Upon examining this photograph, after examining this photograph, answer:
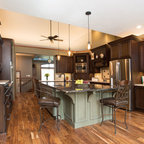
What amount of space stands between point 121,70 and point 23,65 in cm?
784

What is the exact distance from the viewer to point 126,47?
386 centimetres

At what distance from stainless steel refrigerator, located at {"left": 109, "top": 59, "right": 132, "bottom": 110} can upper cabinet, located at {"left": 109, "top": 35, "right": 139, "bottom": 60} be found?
24 cm

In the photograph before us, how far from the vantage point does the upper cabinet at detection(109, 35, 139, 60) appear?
3.75m

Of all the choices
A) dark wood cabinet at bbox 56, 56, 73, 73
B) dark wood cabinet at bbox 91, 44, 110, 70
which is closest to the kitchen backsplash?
dark wood cabinet at bbox 91, 44, 110, 70

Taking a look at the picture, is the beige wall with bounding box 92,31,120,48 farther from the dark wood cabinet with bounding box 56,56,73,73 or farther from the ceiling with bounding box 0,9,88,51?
the dark wood cabinet with bounding box 56,56,73,73

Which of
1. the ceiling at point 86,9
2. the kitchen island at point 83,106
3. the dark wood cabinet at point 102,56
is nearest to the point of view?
the ceiling at point 86,9

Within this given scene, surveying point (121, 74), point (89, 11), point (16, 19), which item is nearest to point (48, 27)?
point (16, 19)

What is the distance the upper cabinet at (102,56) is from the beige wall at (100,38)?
0.40m

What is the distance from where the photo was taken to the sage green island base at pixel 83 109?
249cm

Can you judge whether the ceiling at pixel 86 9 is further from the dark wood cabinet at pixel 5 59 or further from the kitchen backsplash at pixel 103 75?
the kitchen backsplash at pixel 103 75

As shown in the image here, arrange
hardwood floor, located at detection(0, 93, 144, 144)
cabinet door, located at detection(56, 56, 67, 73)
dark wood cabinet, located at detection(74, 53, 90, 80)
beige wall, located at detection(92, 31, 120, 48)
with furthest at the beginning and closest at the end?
cabinet door, located at detection(56, 56, 67, 73), dark wood cabinet, located at detection(74, 53, 90, 80), beige wall, located at detection(92, 31, 120, 48), hardwood floor, located at detection(0, 93, 144, 144)

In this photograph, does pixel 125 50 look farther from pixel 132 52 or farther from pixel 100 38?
pixel 100 38

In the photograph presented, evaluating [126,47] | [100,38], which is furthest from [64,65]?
[126,47]

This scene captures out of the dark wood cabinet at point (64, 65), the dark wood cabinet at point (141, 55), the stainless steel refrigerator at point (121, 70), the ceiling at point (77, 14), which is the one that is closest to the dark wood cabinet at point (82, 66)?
the dark wood cabinet at point (64, 65)
